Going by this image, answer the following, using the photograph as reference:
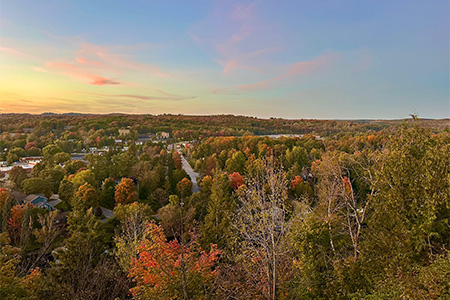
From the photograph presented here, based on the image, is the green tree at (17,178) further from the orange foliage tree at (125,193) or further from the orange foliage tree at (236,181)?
the orange foliage tree at (236,181)

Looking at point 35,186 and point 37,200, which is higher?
point 35,186

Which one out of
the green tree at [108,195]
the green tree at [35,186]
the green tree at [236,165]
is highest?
the green tree at [236,165]

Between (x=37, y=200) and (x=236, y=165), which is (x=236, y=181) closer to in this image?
(x=236, y=165)

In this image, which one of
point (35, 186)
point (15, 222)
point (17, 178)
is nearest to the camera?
point (15, 222)

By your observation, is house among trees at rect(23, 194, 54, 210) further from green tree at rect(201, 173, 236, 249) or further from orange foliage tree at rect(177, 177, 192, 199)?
green tree at rect(201, 173, 236, 249)

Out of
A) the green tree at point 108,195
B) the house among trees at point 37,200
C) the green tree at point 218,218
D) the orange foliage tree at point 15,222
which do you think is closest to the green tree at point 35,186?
the house among trees at point 37,200

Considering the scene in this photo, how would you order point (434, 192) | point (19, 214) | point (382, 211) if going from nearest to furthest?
1. point (434, 192)
2. point (382, 211)
3. point (19, 214)

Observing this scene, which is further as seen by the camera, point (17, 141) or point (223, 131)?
point (223, 131)

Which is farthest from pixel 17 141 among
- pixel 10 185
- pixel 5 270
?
pixel 5 270

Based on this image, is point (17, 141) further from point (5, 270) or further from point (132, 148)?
point (5, 270)

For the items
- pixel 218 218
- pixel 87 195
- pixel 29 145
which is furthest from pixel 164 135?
pixel 218 218

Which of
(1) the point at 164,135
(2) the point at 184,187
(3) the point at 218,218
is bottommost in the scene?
(2) the point at 184,187
